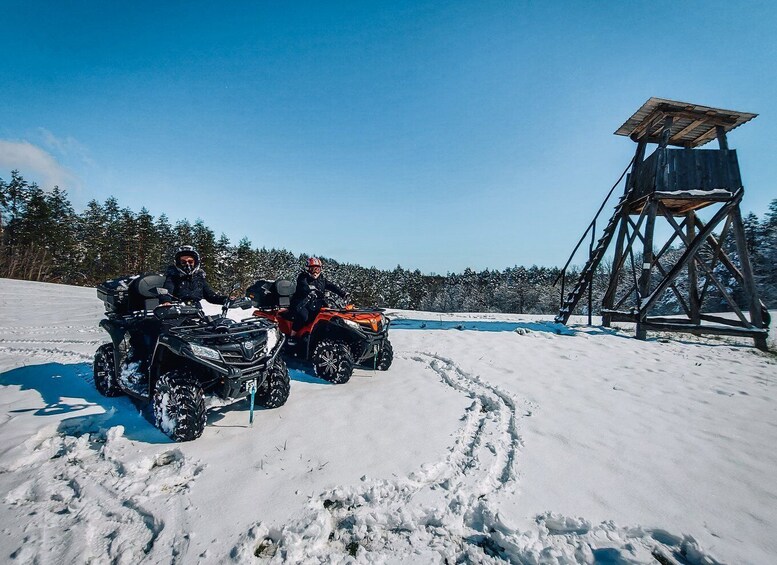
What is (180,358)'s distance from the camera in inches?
171

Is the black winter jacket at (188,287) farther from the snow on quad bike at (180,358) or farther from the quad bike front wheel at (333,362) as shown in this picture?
the quad bike front wheel at (333,362)

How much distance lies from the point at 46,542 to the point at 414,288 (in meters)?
84.4

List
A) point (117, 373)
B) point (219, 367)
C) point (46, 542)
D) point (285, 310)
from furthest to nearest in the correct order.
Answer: point (285, 310)
point (117, 373)
point (219, 367)
point (46, 542)

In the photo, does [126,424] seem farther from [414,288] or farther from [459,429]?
[414,288]

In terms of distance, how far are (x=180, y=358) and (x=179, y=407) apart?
0.79m

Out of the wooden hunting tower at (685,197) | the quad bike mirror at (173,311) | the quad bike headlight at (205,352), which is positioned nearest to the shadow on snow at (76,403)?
the quad bike headlight at (205,352)

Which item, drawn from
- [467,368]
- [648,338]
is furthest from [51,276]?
[648,338]

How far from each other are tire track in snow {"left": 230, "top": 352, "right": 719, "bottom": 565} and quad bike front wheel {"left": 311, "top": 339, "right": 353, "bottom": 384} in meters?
2.86

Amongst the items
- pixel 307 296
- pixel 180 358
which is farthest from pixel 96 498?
pixel 307 296

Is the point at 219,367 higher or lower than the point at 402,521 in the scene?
higher

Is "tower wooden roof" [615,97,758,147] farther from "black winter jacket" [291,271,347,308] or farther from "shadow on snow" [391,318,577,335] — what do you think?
"black winter jacket" [291,271,347,308]

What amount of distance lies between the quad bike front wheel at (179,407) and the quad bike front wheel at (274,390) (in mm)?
961

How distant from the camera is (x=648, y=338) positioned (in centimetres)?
1049

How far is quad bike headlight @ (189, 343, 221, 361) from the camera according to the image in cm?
379
